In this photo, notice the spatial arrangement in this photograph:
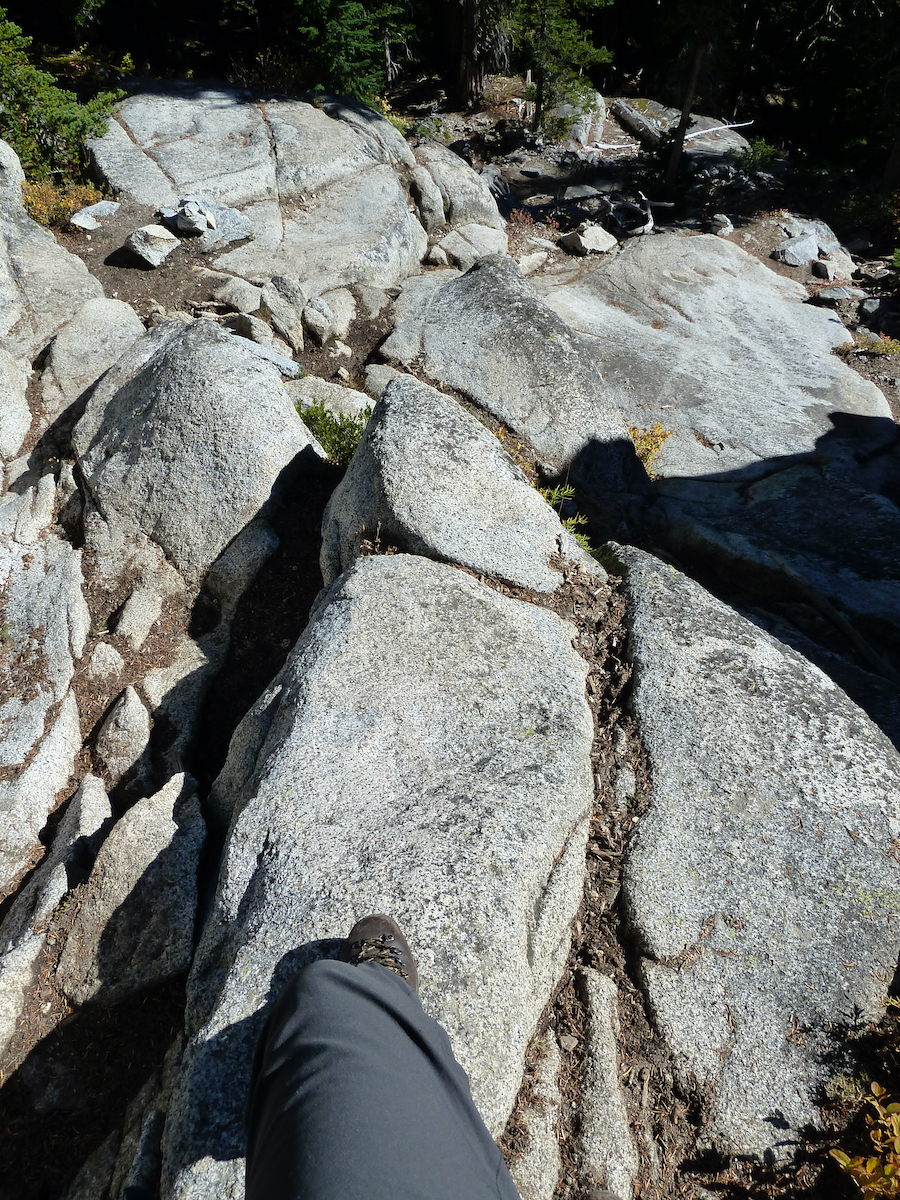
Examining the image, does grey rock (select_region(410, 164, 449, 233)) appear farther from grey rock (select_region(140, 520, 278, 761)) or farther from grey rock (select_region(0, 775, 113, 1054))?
grey rock (select_region(0, 775, 113, 1054))

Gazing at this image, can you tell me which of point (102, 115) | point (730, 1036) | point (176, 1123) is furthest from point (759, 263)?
point (176, 1123)

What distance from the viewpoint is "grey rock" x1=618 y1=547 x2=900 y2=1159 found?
3885 mm

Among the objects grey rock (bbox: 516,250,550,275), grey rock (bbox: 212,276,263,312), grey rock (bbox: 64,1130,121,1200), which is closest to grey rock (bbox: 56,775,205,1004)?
grey rock (bbox: 64,1130,121,1200)

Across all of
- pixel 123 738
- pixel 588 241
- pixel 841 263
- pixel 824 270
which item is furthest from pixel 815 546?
pixel 841 263

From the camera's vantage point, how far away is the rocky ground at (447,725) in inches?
148

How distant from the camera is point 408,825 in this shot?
4094 millimetres

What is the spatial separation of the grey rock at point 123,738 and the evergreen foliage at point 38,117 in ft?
35.4

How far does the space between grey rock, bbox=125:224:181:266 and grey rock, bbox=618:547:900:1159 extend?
10.1 m

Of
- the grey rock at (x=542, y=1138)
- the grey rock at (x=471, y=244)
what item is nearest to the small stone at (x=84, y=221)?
the grey rock at (x=471, y=244)

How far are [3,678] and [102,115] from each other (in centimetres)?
1202

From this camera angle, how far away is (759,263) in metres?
16.1

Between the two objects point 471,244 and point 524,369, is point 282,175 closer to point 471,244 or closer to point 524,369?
point 471,244

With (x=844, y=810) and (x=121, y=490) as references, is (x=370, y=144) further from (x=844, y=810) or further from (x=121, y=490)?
(x=844, y=810)

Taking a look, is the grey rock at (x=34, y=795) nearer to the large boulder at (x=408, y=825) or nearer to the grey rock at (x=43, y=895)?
the grey rock at (x=43, y=895)
